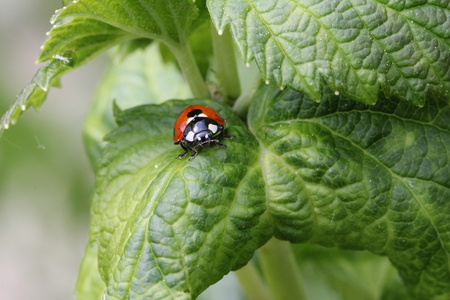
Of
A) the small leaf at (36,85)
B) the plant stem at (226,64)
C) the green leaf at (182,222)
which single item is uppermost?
the small leaf at (36,85)

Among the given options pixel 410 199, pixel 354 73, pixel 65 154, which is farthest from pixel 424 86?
pixel 65 154

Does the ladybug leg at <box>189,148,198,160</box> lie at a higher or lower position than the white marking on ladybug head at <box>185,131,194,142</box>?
lower

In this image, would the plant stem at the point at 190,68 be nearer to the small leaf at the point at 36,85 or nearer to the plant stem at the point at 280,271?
the small leaf at the point at 36,85

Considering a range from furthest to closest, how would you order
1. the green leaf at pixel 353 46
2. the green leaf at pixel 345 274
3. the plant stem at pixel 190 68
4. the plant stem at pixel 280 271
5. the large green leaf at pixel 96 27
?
the green leaf at pixel 345 274 → the plant stem at pixel 280 271 → the plant stem at pixel 190 68 → the large green leaf at pixel 96 27 → the green leaf at pixel 353 46

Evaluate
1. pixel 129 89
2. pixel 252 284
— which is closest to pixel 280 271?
pixel 252 284

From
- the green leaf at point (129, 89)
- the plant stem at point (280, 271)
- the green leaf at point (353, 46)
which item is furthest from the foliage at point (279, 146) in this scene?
the green leaf at point (129, 89)

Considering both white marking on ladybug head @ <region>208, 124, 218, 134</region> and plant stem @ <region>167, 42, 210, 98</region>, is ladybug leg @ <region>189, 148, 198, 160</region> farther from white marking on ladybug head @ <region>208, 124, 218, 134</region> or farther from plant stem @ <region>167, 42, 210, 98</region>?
plant stem @ <region>167, 42, 210, 98</region>

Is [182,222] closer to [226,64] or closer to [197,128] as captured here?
[197,128]

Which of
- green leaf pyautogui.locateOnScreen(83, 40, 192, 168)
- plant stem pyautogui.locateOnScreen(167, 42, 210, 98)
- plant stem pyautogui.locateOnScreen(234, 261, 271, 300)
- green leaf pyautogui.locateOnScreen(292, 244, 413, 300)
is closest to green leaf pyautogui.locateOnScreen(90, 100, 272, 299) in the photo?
plant stem pyautogui.locateOnScreen(167, 42, 210, 98)
